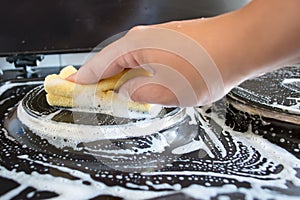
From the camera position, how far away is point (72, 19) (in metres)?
0.82

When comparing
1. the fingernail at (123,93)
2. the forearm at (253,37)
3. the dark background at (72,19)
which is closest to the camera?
the forearm at (253,37)

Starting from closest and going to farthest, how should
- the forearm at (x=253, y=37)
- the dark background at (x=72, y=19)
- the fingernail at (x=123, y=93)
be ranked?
the forearm at (x=253, y=37)
the fingernail at (x=123, y=93)
the dark background at (x=72, y=19)

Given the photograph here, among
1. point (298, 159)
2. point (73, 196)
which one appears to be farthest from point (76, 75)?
point (298, 159)

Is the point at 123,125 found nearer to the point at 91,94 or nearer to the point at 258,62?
the point at 91,94

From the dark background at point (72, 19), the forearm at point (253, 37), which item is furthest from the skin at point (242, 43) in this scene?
the dark background at point (72, 19)

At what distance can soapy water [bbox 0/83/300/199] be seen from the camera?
16.7 inches

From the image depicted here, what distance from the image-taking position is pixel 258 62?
0.38 meters

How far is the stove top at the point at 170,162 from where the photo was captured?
42 cm

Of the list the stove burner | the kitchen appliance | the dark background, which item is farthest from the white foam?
the dark background

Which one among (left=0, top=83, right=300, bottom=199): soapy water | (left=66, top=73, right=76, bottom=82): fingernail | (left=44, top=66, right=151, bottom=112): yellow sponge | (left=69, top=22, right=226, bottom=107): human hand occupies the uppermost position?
(left=69, top=22, right=226, bottom=107): human hand

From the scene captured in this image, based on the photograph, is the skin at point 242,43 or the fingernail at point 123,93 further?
the fingernail at point 123,93

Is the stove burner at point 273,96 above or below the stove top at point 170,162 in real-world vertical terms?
above

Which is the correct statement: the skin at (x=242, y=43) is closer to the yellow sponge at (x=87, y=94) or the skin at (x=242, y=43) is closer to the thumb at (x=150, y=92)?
the thumb at (x=150, y=92)

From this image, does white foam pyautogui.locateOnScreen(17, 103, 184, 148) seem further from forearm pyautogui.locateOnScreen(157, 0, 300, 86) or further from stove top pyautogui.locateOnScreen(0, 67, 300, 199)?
forearm pyautogui.locateOnScreen(157, 0, 300, 86)
